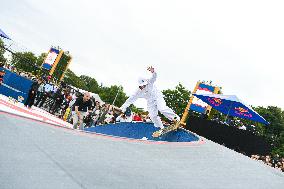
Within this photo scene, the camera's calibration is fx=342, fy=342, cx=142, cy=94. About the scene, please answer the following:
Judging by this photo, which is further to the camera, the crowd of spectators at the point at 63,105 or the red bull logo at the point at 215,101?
the crowd of spectators at the point at 63,105

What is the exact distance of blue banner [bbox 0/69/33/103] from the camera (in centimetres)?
1916

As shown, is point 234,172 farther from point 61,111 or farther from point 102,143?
point 61,111

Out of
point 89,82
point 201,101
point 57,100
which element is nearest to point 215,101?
point 57,100

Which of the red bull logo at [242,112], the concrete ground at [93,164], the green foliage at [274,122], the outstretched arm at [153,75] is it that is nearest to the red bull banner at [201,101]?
the red bull logo at [242,112]

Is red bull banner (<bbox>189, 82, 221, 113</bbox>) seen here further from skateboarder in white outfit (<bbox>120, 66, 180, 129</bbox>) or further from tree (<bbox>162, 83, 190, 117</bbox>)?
tree (<bbox>162, 83, 190, 117</bbox>)

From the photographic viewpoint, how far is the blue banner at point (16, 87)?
62.8ft

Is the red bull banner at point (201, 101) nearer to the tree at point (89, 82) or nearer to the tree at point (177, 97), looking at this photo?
the tree at point (177, 97)

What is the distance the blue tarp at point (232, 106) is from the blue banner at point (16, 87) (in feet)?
32.1

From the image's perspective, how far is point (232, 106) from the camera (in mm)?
15703

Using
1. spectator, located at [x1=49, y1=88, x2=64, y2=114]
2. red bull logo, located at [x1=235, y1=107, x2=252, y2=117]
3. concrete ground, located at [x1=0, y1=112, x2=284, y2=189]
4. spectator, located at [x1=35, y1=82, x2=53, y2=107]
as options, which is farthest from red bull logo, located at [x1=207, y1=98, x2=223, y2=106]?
concrete ground, located at [x1=0, y1=112, x2=284, y2=189]

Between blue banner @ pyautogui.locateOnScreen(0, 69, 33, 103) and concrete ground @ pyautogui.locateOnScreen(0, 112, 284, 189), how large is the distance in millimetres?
15052

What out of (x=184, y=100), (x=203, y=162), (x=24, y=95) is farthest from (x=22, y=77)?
(x=184, y=100)

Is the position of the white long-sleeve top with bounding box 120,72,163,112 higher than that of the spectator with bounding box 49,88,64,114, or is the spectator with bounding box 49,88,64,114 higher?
the white long-sleeve top with bounding box 120,72,163,112

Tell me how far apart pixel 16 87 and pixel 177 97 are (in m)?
57.2
